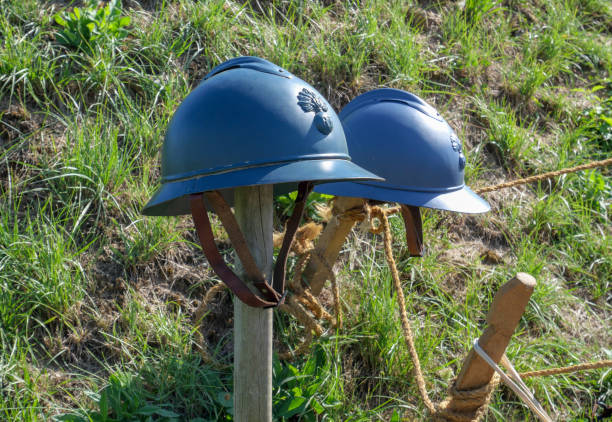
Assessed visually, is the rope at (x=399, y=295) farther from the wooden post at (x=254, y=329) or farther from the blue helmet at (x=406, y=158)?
the wooden post at (x=254, y=329)

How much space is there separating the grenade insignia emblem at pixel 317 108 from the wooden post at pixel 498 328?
0.90 m

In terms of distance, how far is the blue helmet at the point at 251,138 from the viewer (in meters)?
1.64

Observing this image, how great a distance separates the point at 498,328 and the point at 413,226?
555 mm

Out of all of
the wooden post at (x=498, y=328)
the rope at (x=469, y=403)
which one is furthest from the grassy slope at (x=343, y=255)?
the wooden post at (x=498, y=328)

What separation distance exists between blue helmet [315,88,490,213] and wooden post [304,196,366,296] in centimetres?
23

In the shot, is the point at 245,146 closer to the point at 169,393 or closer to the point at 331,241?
the point at 331,241

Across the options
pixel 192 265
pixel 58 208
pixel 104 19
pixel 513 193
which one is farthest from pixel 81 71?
pixel 513 193

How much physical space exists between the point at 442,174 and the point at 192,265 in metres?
1.47

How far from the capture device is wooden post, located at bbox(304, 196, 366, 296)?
2537mm

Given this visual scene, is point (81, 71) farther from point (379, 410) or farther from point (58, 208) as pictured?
point (379, 410)

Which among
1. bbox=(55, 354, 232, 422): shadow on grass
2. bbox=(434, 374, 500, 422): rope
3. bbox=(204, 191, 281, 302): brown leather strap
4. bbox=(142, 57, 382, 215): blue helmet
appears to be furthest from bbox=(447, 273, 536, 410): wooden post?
bbox=(55, 354, 232, 422): shadow on grass

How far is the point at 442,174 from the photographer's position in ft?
7.48

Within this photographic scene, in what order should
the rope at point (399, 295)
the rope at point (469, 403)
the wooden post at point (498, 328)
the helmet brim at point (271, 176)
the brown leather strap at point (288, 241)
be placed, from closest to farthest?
the helmet brim at point (271, 176) → the brown leather strap at point (288, 241) → the wooden post at point (498, 328) → the rope at point (469, 403) → the rope at point (399, 295)

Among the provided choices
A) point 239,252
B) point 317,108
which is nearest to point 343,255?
point 239,252
